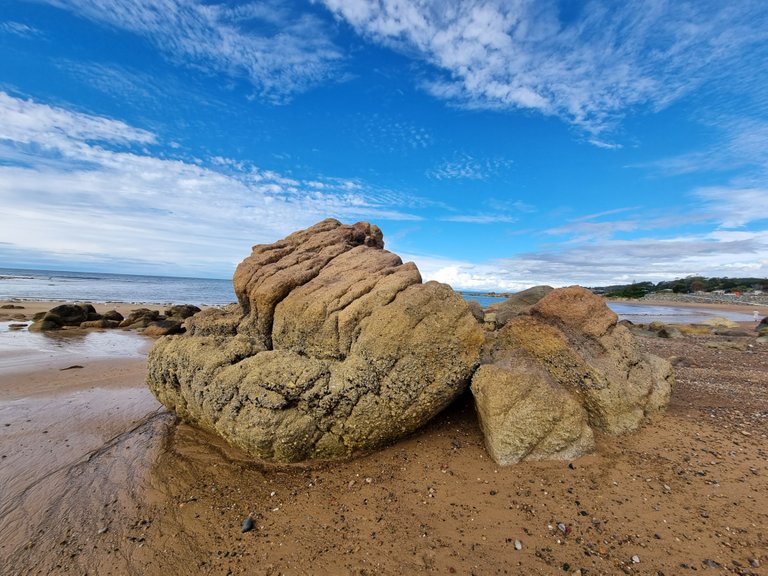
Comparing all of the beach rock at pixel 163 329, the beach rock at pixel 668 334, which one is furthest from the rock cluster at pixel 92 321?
the beach rock at pixel 668 334

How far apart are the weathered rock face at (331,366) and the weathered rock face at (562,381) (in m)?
0.82

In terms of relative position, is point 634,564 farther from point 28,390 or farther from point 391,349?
point 28,390

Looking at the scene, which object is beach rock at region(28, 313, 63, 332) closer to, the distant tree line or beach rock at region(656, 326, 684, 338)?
beach rock at region(656, 326, 684, 338)

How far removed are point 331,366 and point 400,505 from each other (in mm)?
2429

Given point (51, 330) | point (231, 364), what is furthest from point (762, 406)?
point (51, 330)

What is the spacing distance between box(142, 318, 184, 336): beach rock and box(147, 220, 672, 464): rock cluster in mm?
15812

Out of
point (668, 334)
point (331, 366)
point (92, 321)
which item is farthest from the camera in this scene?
point (92, 321)

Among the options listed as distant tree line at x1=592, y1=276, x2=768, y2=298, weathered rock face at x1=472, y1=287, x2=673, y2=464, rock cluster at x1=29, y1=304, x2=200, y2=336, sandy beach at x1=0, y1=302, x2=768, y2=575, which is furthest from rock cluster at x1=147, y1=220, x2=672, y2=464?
distant tree line at x1=592, y1=276, x2=768, y2=298

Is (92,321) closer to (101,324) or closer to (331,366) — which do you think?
(101,324)

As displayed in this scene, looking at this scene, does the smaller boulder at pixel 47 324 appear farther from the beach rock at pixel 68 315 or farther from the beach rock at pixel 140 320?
the beach rock at pixel 140 320

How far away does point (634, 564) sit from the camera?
13.6 feet

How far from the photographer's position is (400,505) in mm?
5285

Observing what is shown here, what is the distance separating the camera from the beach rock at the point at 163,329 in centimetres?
2239

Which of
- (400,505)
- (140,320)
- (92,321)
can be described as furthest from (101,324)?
(400,505)
